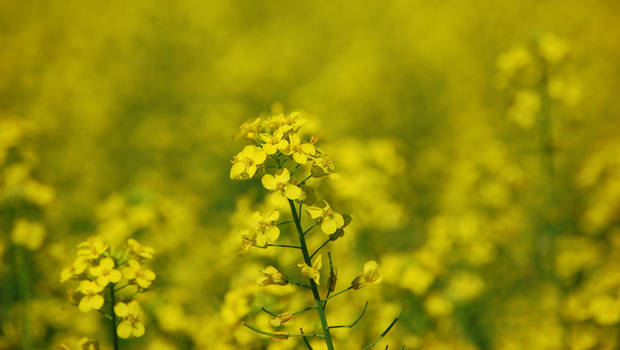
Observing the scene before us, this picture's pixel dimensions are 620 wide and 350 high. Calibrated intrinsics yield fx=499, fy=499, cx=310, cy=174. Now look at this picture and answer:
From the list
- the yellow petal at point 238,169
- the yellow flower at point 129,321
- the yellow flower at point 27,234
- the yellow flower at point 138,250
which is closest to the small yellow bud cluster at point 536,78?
the yellow petal at point 238,169

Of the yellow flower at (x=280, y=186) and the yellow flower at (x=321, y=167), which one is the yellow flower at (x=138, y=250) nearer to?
the yellow flower at (x=280, y=186)

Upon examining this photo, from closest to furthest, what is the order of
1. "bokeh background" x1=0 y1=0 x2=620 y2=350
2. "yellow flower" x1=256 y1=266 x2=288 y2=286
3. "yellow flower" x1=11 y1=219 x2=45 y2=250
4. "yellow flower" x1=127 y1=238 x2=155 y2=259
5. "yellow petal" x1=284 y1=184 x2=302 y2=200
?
"yellow petal" x1=284 y1=184 x2=302 y2=200 < "yellow flower" x1=256 y1=266 x2=288 y2=286 < "yellow flower" x1=127 y1=238 x2=155 y2=259 < "yellow flower" x1=11 y1=219 x2=45 y2=250 < "bokeh background" x1=0 y1=0 x2=620 y2=350

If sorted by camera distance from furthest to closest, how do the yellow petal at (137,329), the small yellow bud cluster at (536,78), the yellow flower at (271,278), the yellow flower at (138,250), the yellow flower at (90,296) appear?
the small yellow bud cluster at (536,78)
the yellow flower at (138,250)
the yellow petal at (137,329)
the yellow flower at (90,296)
the yellow flower at (271,278)

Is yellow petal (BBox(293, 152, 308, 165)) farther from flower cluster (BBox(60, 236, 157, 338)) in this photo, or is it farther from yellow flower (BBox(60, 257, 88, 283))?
yellow flower (BBox(60, 257, 88, 283))

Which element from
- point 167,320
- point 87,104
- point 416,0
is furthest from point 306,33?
point 167,320

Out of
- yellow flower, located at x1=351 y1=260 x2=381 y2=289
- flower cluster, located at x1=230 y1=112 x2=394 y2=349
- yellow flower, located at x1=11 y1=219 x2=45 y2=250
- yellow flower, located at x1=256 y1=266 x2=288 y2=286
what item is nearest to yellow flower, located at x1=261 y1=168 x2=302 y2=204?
flower cluster, located at x1=230 y1=112 x2=394 y2=349

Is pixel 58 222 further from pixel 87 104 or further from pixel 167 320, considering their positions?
pixel 87 104
